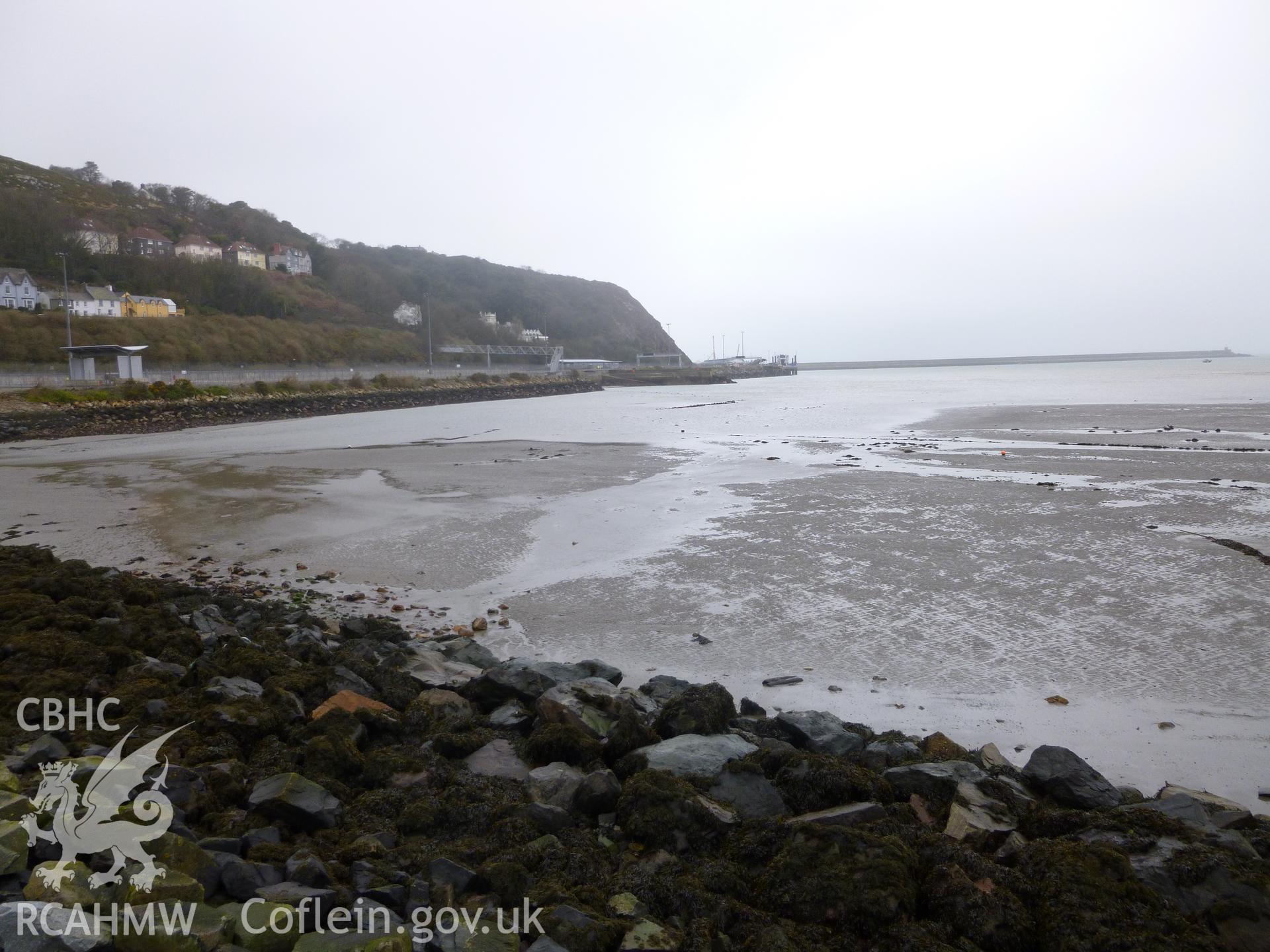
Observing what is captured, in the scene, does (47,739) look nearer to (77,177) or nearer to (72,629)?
(72,629)

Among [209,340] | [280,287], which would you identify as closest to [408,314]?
[280,287]

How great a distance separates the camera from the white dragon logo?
9.80 feet

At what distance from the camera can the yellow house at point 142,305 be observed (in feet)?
265

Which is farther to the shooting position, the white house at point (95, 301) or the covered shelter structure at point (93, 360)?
the white house at point (95, 301)

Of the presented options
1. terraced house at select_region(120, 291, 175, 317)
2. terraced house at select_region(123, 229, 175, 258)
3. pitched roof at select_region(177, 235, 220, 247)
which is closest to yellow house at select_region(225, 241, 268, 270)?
pitched roof at select_region(177, 235, 220, 247)

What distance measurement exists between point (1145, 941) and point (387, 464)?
1995 cm

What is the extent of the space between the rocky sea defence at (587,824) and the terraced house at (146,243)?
111184 mm

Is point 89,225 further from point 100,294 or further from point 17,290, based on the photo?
point 17,290

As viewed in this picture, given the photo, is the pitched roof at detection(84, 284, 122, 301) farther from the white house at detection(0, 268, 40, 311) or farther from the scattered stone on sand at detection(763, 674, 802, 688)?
the scattered stone on sand at detection(763, 674, 802, 688)

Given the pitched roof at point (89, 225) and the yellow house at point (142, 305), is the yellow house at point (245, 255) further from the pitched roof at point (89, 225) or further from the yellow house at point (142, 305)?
the yellow house at point (142, 305)

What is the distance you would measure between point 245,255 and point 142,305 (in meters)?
39.4

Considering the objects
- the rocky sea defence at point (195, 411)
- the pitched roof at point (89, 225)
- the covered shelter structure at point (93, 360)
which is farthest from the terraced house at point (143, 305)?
the covered shelter structure at point (93, 360)

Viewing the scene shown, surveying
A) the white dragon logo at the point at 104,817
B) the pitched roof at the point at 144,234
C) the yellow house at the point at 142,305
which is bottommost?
the white dragon logo at the point at 104,817

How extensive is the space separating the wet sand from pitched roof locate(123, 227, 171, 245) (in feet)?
326
